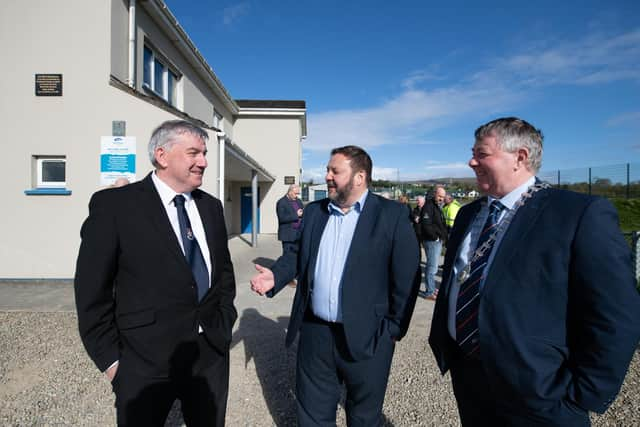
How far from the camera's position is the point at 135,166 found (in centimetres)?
677

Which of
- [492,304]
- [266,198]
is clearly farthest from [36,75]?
[266,198]

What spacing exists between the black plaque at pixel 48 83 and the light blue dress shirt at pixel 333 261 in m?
7.23

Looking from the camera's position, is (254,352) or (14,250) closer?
(254,352)

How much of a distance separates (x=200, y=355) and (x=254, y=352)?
86.3 inches

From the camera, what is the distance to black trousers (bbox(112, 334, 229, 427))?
1740mm

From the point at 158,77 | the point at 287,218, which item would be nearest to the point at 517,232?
the point at 287,218

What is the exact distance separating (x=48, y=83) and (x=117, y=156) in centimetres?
194

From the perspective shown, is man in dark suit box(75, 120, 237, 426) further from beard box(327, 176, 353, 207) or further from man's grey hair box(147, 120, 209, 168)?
beard box(327, 176, 353, 207)

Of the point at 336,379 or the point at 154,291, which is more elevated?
the point at 154,291

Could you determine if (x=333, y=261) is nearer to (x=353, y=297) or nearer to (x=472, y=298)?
(x=353, y=297)

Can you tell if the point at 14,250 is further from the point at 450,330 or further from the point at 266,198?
the point at 266,198

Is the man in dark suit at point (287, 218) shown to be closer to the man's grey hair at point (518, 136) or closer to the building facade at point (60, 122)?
the building facade at point (60, 122)

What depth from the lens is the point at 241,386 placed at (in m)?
3.28

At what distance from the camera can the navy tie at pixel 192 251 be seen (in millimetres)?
1897
